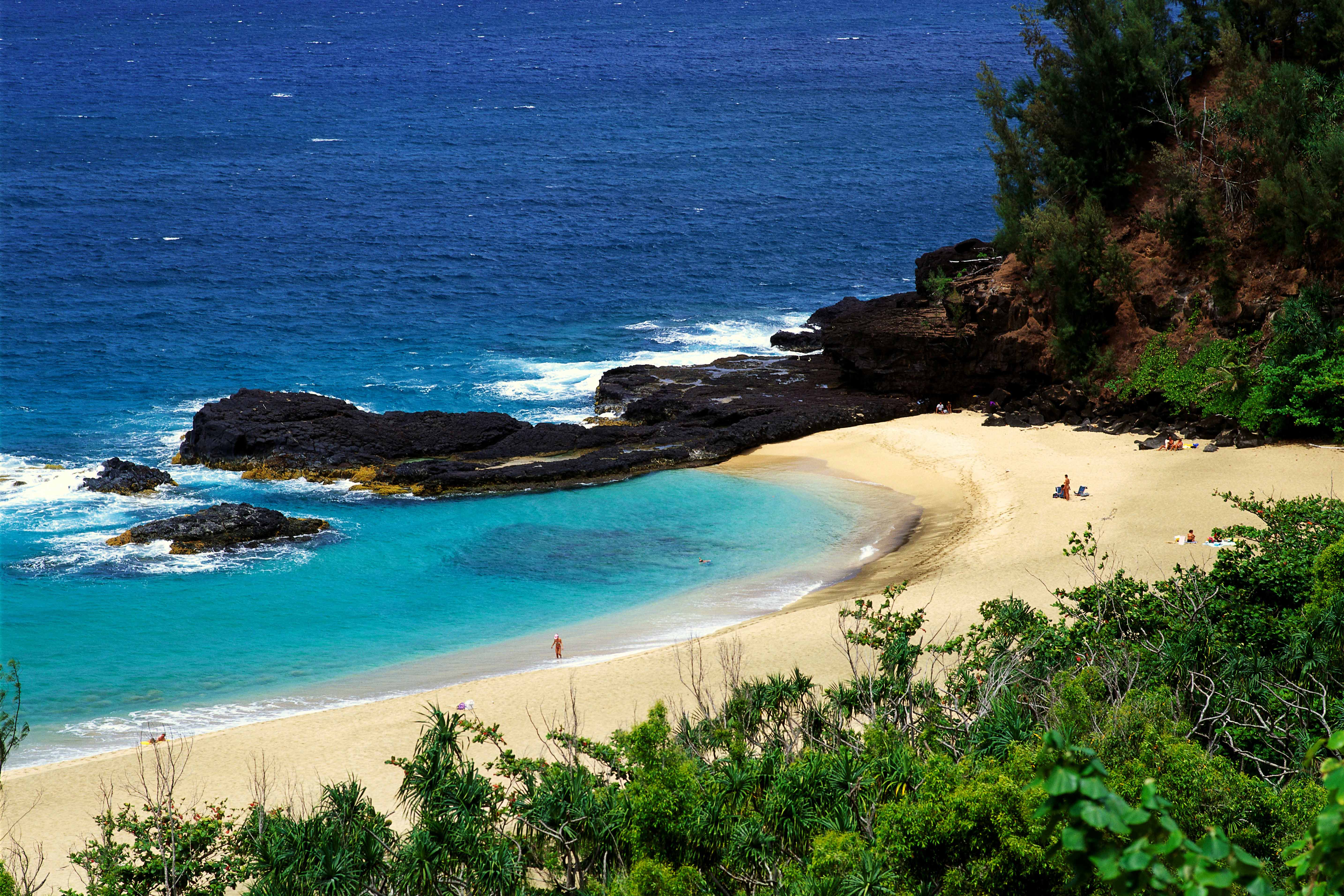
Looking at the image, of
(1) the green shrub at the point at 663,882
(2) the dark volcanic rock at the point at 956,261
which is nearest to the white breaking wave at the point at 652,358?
(2) the dark volcanic rock at the point at 956,261

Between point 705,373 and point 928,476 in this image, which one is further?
point 705,373

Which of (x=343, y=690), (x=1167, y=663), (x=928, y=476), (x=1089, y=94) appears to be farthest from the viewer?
(x=1089, y=94)

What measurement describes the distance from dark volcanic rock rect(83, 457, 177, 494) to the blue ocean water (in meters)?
0.82

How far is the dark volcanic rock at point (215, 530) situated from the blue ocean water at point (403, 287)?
723 mm

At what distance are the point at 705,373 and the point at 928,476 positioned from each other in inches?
526

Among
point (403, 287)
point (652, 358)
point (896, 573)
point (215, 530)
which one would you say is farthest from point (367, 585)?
point (403, 287)

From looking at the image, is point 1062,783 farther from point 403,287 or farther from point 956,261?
point 403,287

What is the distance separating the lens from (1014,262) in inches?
1766

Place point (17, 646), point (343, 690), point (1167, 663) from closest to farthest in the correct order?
point (1167, 663) < point (343, 690) < point (17, 646)

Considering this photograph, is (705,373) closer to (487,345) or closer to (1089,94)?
(487,345)

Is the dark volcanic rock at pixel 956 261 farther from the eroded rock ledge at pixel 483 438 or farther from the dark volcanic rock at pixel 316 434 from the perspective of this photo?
the dark volcanic rock at pixel 316 434

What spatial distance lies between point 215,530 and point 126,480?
6.44 meters

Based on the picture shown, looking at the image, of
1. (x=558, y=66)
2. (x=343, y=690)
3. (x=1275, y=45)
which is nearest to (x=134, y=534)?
(x=343, y=690)

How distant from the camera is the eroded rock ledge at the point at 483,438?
40531 mm
